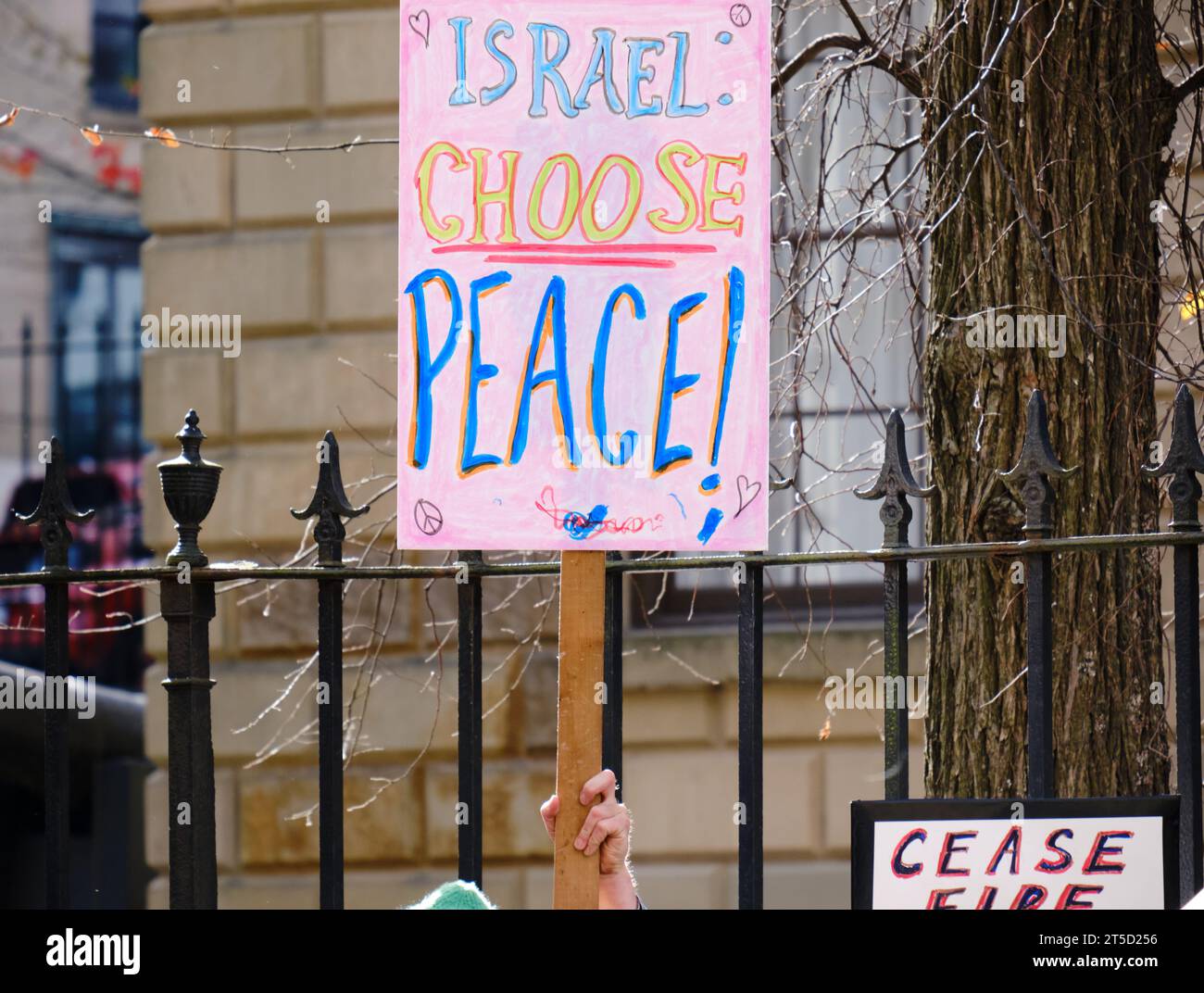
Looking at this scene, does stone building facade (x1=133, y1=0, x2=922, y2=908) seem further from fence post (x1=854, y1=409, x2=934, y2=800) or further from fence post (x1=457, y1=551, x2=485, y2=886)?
fence post (x1=854, y1=409, x2=934, y2=800)

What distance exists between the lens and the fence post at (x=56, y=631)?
3678 millimetres

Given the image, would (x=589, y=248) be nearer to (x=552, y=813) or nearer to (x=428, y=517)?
(x=428, y=517)

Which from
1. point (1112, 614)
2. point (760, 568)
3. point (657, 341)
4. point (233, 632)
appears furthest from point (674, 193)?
point (233, 632)

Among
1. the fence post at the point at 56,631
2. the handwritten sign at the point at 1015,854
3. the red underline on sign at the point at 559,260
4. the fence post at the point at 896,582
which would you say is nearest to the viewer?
the red underline on sign at the point at 559,260

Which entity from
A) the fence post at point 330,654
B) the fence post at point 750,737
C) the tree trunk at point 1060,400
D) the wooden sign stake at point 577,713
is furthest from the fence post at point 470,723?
the tree trunk at point 1060,400

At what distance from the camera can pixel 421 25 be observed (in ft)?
9.80

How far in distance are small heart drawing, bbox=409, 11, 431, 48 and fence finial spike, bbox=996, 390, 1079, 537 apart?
1.40m

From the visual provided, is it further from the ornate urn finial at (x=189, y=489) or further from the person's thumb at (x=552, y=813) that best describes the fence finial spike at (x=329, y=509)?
the person's thumb at (x=552, y=813)

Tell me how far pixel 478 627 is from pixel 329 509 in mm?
419

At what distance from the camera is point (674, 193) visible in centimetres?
298

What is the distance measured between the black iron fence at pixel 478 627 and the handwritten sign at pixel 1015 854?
169 mm

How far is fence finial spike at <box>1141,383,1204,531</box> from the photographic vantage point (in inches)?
130

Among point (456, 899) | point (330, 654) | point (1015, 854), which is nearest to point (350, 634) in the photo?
point (330, 654)
